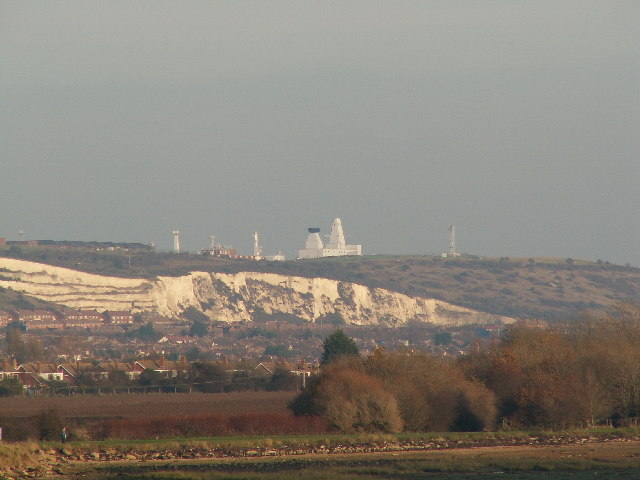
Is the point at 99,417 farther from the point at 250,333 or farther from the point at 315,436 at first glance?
the point at 250,333

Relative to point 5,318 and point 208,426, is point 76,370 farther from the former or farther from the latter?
point 5,318

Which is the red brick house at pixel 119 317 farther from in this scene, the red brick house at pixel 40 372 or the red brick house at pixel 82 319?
the red brick house at pixel 40 372

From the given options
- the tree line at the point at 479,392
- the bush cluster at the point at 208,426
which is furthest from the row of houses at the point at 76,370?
the bush cluster at the point at 208,426

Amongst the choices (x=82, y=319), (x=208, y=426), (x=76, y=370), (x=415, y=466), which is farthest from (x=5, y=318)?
(x=415, y=466)

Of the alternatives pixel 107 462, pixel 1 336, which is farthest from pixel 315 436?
pixel 1 336

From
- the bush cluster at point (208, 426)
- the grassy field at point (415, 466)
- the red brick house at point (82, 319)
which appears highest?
the red brick house at point (82, 319)
